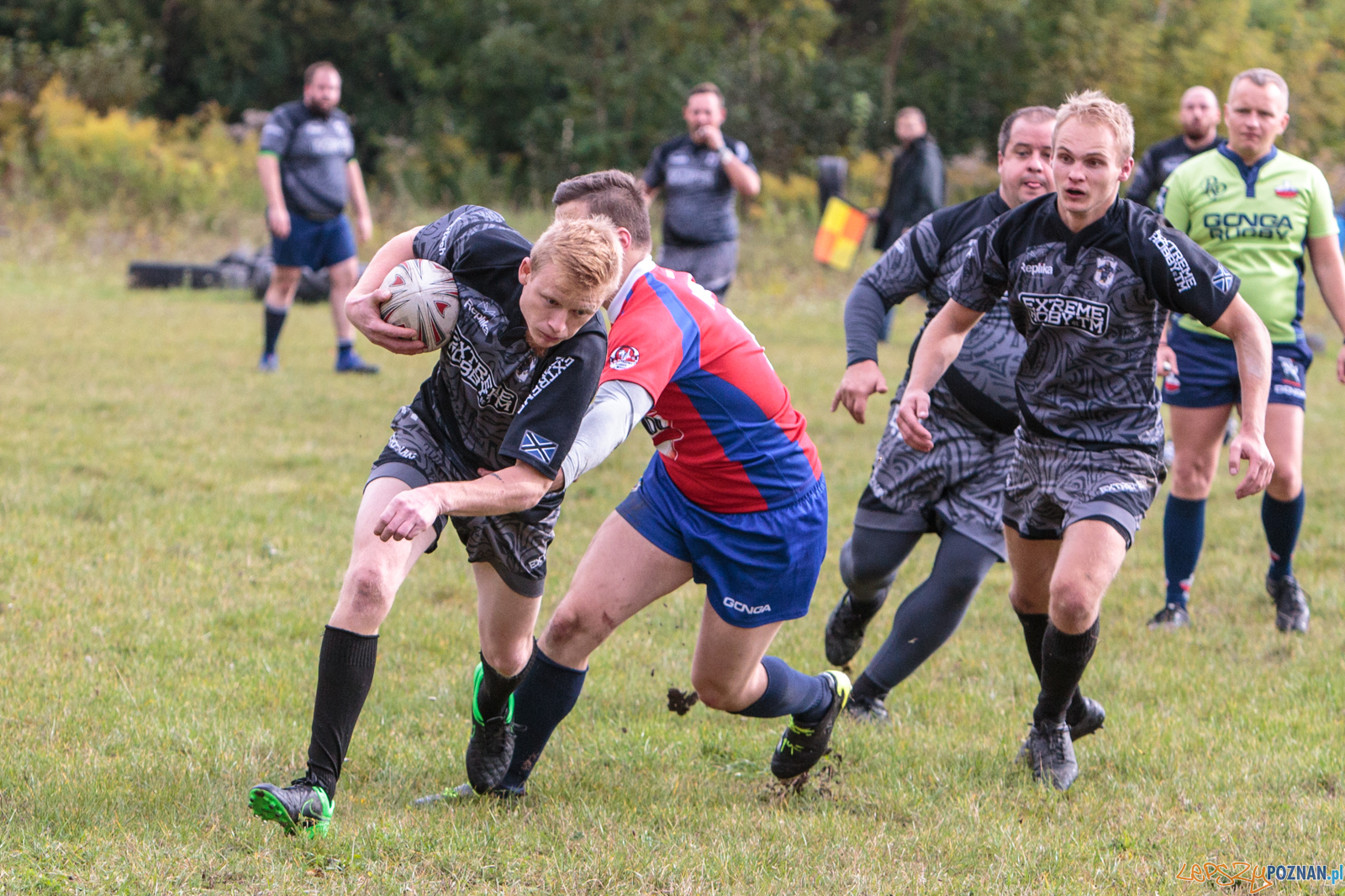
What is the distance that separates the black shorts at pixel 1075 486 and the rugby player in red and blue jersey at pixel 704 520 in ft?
2.36

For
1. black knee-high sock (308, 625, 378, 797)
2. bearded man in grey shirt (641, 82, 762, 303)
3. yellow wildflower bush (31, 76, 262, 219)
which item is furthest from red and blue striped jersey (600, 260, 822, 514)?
yellow wildflower bush (31, 76, 262, 219)

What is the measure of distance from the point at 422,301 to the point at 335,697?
1075mm

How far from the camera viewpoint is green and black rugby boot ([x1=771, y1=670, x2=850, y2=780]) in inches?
165

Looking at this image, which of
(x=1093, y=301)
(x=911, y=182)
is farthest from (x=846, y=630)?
(x=911, y=182)

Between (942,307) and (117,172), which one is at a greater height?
(942,307)

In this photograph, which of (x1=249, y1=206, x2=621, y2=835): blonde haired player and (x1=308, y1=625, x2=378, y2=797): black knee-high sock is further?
(x1=308, y1=625, x2=378, y2=797): black knee-high sock

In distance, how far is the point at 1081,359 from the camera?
4.14 meters

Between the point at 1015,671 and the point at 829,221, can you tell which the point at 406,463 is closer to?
the point at 1015,671

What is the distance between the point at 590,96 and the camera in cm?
2750

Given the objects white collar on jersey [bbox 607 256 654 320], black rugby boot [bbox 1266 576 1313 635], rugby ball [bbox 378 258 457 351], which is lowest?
black rugby boot [bbox 1266 576 1313 635]

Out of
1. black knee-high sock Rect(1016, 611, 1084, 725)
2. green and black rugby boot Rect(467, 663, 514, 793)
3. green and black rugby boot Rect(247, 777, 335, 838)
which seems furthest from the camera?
black knee-high sock Rect(1016, 611, 1084, 725)

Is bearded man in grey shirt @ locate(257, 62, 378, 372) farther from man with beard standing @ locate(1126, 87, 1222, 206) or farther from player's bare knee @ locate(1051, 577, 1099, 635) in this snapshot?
player's bare knee @ locate(1051, 577, 1099, 635)

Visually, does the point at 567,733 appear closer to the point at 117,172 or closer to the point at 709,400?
the point at 709,400

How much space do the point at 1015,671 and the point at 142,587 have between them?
3715 mm
